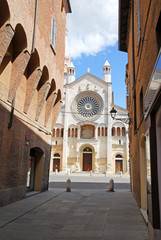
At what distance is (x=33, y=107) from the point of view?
1352cm

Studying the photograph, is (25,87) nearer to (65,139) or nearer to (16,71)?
(16,71)

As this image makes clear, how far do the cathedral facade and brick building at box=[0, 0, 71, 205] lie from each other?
28.7 metres

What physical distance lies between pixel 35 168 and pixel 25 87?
18.3 feet

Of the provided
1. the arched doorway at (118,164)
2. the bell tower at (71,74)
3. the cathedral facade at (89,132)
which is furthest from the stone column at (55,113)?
the bell tower at (71,74)

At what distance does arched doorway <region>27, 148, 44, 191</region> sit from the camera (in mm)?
14438

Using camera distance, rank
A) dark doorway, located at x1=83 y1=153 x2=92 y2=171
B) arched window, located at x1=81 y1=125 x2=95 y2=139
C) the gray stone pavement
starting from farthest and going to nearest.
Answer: arched window, located at x1=81 y1=125 x2=95 y2=139 → dark doorway, located at x1=83 y1=153 x2=92 y2=171 → the gray stone pavement

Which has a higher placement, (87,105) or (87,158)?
(87,105)

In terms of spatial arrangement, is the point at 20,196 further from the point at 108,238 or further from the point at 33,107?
the point at 108,238

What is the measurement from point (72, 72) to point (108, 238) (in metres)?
48.6

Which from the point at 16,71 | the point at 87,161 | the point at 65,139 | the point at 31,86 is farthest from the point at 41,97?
the point at 87,161

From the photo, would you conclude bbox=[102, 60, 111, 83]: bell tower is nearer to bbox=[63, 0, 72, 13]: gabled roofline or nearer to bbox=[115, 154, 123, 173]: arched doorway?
bbox=[115, 154, 123, 173]: arched doorway

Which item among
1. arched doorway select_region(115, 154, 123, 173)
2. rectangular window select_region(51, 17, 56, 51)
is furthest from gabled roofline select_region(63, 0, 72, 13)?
arched doorway select_region(115, 154, 123, 173)

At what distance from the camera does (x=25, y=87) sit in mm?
12047

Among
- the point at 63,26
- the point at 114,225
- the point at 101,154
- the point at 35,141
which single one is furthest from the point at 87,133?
the point at 114,225
